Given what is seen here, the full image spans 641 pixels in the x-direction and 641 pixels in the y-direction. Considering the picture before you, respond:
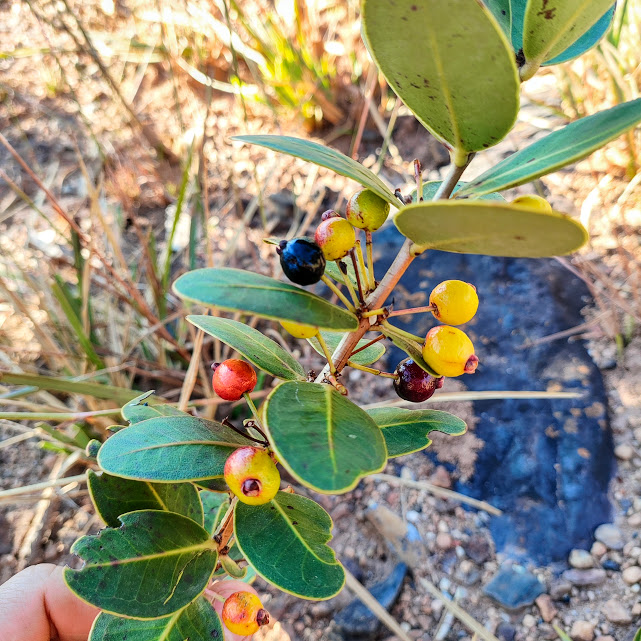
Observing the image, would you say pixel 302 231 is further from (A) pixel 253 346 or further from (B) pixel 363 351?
(A) pixel 253 346

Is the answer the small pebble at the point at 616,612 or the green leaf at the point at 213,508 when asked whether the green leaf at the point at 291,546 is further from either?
the small pebble at the point at 616,612

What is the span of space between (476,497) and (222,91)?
2883mm

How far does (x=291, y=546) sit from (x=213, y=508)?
46cm

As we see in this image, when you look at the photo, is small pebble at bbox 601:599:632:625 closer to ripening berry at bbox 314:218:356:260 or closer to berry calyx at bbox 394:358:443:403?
berry calyx at bbox 394:358:443:403

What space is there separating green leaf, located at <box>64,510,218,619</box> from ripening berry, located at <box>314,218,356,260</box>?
0.39m

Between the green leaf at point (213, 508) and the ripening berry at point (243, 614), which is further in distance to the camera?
the green leaf at point (213, 508)

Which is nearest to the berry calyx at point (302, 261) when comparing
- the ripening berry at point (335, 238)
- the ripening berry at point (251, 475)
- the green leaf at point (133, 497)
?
the ripening berry at point (335, 238)

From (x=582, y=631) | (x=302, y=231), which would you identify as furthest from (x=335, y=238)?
(x=302, y=231)

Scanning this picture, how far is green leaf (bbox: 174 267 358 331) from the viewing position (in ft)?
1.80

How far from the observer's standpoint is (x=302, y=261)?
0.66 meters

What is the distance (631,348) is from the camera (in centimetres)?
187

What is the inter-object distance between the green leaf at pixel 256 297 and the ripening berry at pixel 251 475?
0.24m

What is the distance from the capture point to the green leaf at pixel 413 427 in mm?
829

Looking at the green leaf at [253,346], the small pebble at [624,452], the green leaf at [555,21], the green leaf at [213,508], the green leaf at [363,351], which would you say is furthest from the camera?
the small pebble at [624,452]
